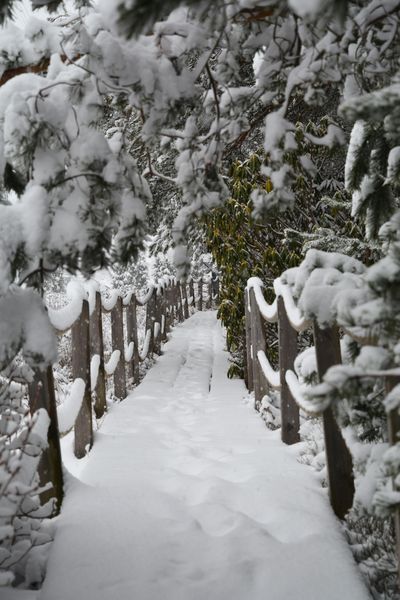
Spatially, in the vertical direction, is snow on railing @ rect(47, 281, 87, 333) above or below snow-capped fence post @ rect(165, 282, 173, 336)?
above

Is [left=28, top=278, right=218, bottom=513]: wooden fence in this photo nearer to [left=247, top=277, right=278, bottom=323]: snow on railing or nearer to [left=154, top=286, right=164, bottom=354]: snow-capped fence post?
[left=154, top=286, right=164, bottom=354]: snow-capped fence post

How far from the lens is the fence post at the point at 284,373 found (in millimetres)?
4605

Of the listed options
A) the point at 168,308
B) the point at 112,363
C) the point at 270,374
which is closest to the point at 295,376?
the point at 270,374

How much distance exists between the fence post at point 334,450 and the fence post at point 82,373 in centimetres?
248

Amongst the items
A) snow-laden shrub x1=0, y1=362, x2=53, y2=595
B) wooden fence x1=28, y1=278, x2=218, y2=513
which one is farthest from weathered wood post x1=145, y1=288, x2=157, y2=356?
snow-laden shrub x1=0, y1=362, x2=53, y2=595

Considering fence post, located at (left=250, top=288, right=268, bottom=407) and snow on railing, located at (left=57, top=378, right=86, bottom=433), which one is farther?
fence post, located at (left=250, top=288, right=268, bottom=407)

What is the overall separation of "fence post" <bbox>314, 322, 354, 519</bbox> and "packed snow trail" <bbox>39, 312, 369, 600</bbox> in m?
0.12

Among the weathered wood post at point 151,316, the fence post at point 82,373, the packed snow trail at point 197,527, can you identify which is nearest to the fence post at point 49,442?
the packed snow trail at point 197,527

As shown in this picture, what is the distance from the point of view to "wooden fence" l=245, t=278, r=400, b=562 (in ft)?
9.95

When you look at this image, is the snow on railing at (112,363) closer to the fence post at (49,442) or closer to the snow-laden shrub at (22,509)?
the fence post at (49,442)

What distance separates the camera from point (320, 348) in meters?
3.04

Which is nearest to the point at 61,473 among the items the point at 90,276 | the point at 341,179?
the point at 90,276

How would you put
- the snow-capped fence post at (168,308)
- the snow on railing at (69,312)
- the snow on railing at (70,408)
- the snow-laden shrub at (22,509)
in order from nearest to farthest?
the snow-laden shrub at (22,509), the snow on railing at (70,408), the snow on railing at (69,312), the snow-capped fence post at (168,308)

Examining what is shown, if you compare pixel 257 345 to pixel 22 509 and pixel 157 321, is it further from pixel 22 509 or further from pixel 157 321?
pixel 157 321
